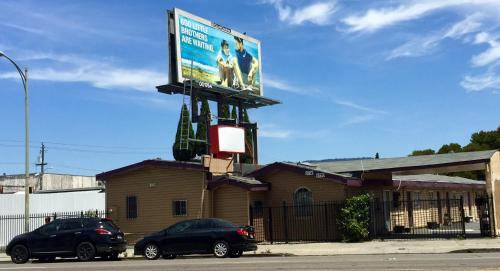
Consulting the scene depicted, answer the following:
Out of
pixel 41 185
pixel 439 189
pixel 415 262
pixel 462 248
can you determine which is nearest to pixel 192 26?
pixel 439 189

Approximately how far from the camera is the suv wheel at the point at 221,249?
2069 centimetres

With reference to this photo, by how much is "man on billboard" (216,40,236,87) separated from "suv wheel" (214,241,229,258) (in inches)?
853

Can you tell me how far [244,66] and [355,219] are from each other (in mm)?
21178

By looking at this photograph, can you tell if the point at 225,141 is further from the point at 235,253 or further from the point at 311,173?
the point at 235,253

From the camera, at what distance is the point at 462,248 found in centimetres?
2111

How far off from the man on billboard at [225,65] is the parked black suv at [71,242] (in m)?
20.5

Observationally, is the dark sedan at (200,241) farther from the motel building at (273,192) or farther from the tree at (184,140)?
the tree at (184,140)

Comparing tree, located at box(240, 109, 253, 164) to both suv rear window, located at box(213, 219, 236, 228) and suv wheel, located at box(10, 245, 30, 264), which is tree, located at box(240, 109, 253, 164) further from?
suv wheel, located at box(10, 245, 30, 264)

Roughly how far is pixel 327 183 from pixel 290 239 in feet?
10.7

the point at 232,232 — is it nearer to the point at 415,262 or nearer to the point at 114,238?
the point at 114,238

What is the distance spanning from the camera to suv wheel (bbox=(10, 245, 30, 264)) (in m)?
22.4

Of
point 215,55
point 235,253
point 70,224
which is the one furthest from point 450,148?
point 70,224

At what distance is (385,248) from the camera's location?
72.9 ft

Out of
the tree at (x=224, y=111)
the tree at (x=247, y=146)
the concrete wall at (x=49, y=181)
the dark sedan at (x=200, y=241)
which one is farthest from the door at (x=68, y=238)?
the concrete wall at (x=49, y=181)
